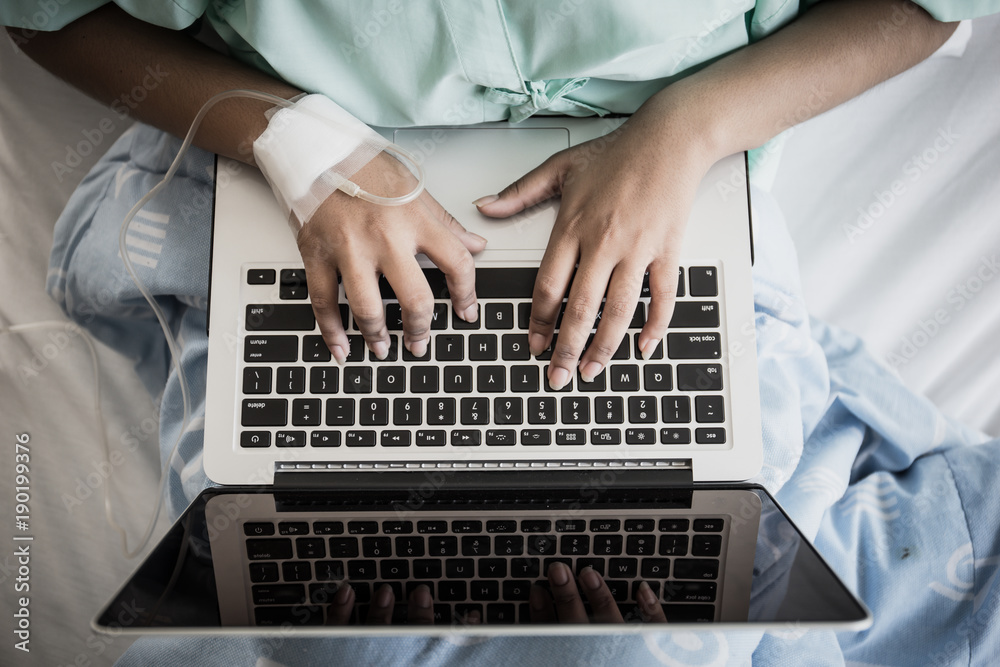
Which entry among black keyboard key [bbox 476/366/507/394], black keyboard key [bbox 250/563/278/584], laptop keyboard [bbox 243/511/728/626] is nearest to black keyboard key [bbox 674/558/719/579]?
laptop keyboard [bbox 243/511/728/626]

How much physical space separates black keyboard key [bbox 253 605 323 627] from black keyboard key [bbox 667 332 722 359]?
1.19 ft

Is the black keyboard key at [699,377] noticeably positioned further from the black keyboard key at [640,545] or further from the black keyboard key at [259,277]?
the black keyboard key at [259,277]

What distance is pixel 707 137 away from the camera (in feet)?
2.06

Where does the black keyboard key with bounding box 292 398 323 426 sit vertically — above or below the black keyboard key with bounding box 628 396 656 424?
below

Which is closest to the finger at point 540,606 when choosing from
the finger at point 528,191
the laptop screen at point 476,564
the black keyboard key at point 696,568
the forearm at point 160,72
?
the laptop screen at point 476,564

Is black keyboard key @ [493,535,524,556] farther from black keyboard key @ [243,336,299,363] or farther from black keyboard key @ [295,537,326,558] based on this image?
black keyboard key @ [243,336,299,363]

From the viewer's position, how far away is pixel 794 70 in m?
0.65

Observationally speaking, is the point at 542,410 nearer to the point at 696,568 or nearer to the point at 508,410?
the point at 508,410

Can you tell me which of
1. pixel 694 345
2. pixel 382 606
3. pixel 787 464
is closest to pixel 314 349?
pixel 382 606

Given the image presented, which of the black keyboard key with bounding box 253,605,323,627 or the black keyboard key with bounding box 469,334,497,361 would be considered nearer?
the black keyboard key with bounding box 253,605,323,627

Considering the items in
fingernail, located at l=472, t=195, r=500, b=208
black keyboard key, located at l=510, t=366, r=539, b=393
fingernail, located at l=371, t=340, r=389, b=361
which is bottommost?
black keyboard key, located at l=510, t=366, r=539, b=393

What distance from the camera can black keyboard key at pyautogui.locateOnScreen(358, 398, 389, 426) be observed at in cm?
59

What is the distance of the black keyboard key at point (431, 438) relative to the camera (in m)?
0.59

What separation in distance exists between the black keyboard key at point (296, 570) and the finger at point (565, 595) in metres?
0.19
